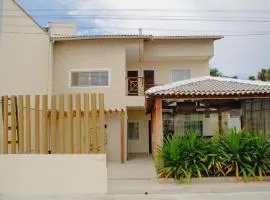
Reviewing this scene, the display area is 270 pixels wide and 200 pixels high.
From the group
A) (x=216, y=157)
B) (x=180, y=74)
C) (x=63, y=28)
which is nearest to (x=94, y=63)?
(x=63, y=28)

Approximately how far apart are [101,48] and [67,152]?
12828 mm

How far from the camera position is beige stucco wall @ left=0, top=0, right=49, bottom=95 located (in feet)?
49.0

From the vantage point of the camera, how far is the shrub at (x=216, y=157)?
40.3 ft

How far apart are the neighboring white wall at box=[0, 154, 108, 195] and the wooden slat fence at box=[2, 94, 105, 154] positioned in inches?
9.8

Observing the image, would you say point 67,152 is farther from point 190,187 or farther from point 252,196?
point 252,196

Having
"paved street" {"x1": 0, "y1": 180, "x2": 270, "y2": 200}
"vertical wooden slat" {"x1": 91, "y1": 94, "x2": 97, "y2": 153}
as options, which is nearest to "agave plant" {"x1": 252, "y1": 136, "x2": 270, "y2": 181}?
"paved street" {"x1": 0, "y1": 180, "x2": 270, "y2": 200}

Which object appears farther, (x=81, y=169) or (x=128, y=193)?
(x=128, y=193)

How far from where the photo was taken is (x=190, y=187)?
11.2 metres

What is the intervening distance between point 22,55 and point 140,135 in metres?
10.9

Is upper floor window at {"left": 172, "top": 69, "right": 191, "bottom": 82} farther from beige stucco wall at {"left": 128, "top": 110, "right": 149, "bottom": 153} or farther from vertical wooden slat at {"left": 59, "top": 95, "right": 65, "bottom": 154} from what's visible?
vertical wooden slat at {"left": 59, "top": 95, "right": 65, "bottom": 154}

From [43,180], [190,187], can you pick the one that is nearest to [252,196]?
[190,187]

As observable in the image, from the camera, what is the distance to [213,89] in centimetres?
1335

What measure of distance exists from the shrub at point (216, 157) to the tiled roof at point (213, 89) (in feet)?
4.80

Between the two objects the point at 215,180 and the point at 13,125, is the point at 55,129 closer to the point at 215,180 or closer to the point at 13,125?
the point at 13,125
